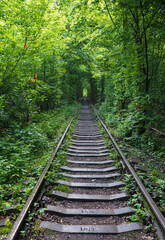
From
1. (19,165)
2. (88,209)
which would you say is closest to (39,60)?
(19,165)

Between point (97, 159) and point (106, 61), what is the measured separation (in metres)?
7.52

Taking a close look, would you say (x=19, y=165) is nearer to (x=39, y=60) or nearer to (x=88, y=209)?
(x=88, y=209)

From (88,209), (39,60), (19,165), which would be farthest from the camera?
(39,60)

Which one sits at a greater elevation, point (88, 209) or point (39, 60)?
point (39, 60)

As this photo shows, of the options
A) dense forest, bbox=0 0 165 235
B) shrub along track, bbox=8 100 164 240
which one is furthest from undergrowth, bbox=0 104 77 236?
shrub along track, bbox=8 100 164 240

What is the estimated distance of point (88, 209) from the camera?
10.4ft

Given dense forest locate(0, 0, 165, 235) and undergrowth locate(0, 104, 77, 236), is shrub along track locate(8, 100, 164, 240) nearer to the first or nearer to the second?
undergrowth locate(0, 104, 77, 236)

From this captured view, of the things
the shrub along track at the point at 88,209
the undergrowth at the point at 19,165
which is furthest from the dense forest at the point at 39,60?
the shrub along track at the point at 88,209

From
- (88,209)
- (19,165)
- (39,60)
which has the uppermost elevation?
(39,60)

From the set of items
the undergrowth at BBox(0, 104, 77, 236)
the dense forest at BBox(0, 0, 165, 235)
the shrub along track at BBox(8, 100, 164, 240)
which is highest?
the dense forest at BBox(0, 0, 165, 235)

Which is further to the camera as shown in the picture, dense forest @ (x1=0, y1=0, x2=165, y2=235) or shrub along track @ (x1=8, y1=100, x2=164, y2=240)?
dense forest @ (x1=0, y1=0, x2=165, y2=235)

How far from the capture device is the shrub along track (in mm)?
2609

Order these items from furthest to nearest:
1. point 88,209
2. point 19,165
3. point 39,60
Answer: point 39,60
point 19,165
point 88,209

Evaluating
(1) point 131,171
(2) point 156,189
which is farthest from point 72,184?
(2) point 156,189
